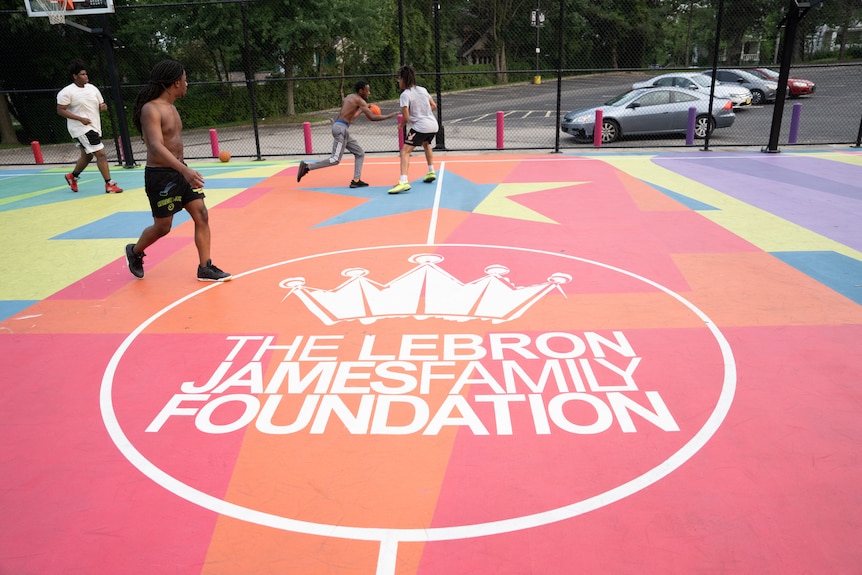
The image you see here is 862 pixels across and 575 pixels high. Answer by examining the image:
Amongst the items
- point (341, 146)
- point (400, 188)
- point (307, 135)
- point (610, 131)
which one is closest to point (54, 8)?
point (307, 135)

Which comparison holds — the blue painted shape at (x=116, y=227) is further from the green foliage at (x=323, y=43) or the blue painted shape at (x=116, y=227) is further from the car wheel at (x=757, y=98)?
the car wheel at (x=757, y=98)

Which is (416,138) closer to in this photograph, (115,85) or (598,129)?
(598,129)

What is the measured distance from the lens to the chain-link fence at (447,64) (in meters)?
16.5

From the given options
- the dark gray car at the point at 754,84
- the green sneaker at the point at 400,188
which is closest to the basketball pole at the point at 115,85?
the green sneaker at the point at 400,188

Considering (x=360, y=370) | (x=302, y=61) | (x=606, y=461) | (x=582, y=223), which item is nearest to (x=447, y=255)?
(x=582, y=223)

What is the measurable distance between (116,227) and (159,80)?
3.60m

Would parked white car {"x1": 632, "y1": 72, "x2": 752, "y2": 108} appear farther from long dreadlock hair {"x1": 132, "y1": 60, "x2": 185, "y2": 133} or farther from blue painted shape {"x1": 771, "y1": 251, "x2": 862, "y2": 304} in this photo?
long dreadlock hair {"x1": 132, "y1": 60, "x2": 185, "y2": 133}

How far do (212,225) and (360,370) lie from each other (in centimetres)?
515

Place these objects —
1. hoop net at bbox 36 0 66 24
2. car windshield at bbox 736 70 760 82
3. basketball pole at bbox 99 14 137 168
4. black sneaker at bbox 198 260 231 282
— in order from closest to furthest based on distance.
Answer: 1. black sneaker at bbox 198 260 231 282
2. hoop net at bbox 36 0 66 24
3. basketball pole at bbox 99 14 137 168
4. car windshield at bbox 736 70 760 82

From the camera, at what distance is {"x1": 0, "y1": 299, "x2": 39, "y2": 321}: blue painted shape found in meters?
5.78

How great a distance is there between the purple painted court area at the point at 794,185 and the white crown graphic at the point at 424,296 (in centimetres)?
419

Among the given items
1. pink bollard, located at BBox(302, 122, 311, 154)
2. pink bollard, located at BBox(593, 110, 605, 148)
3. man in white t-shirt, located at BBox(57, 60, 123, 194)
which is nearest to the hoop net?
man in white t-shirt, located at BBox(57, 60, 123, 194)

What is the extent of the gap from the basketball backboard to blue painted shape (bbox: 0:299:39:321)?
8.80 meters

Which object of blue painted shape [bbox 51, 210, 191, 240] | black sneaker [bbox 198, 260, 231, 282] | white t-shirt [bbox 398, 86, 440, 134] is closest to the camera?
black sneaker [bbox 198, 260, 231, 282]
